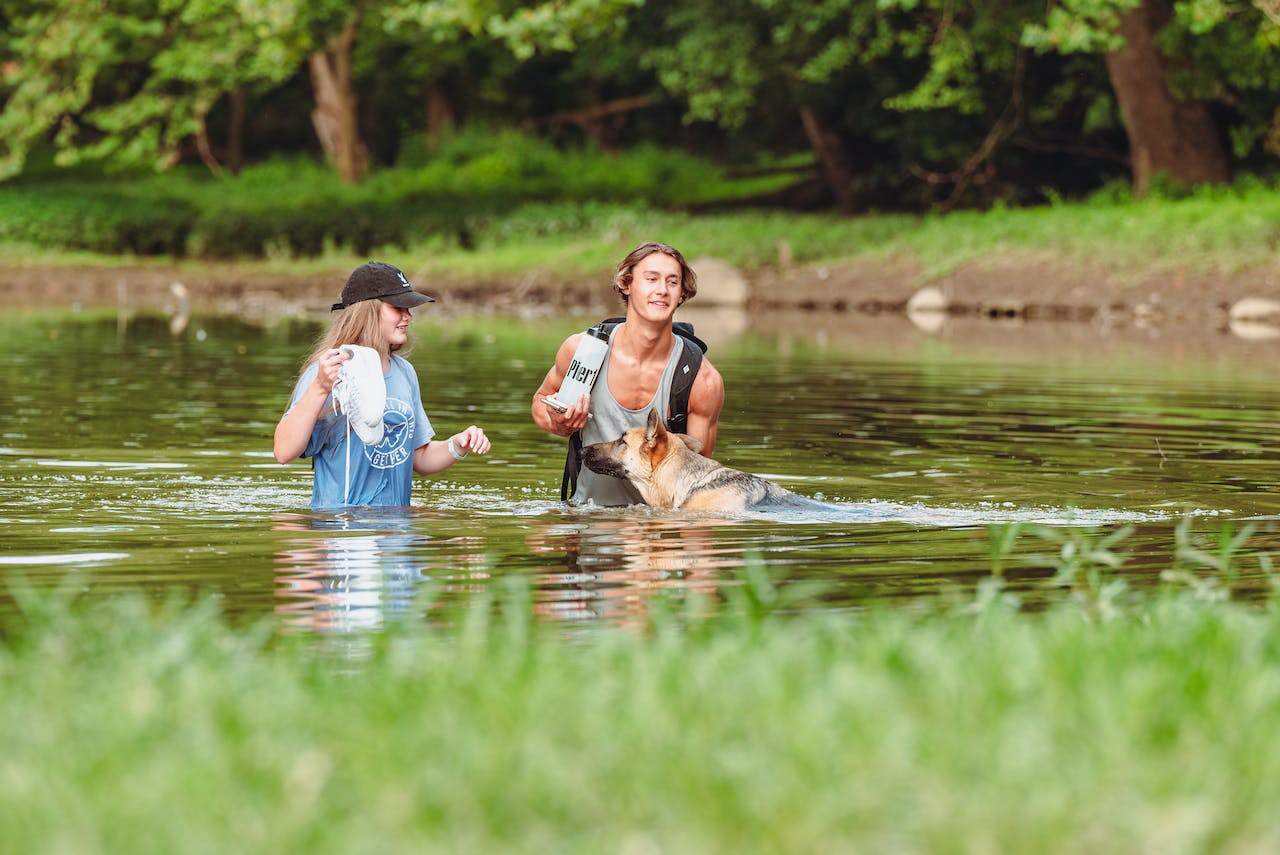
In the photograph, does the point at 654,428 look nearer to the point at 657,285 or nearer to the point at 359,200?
the point at 657,285

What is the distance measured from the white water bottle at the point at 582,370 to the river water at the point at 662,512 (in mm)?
701

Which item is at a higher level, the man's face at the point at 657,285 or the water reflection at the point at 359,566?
the man's face at the point at 657,285

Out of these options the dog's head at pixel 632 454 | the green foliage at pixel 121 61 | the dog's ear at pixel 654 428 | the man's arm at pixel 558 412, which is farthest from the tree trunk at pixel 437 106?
the dog's ear at pixel 654 428

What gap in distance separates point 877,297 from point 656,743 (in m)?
31.4

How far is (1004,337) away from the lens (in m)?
27.9

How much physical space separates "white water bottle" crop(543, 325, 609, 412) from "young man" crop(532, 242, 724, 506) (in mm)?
82

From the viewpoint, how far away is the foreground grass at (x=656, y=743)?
4008 mm

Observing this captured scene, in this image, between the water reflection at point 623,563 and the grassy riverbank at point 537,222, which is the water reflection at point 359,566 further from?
the grassy riverbank at point 537,222

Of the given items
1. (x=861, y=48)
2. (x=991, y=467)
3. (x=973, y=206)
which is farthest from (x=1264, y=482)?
(x=973, y=206)

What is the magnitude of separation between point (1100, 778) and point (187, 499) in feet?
26.6

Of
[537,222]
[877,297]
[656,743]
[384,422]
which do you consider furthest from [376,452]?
[537,222]

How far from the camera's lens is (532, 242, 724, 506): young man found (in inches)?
421

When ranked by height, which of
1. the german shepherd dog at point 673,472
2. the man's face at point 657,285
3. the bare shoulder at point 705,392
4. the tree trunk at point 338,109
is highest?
the tree trunk at point 338,109

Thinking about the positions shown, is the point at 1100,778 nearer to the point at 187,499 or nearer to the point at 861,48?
the point at 187,499
